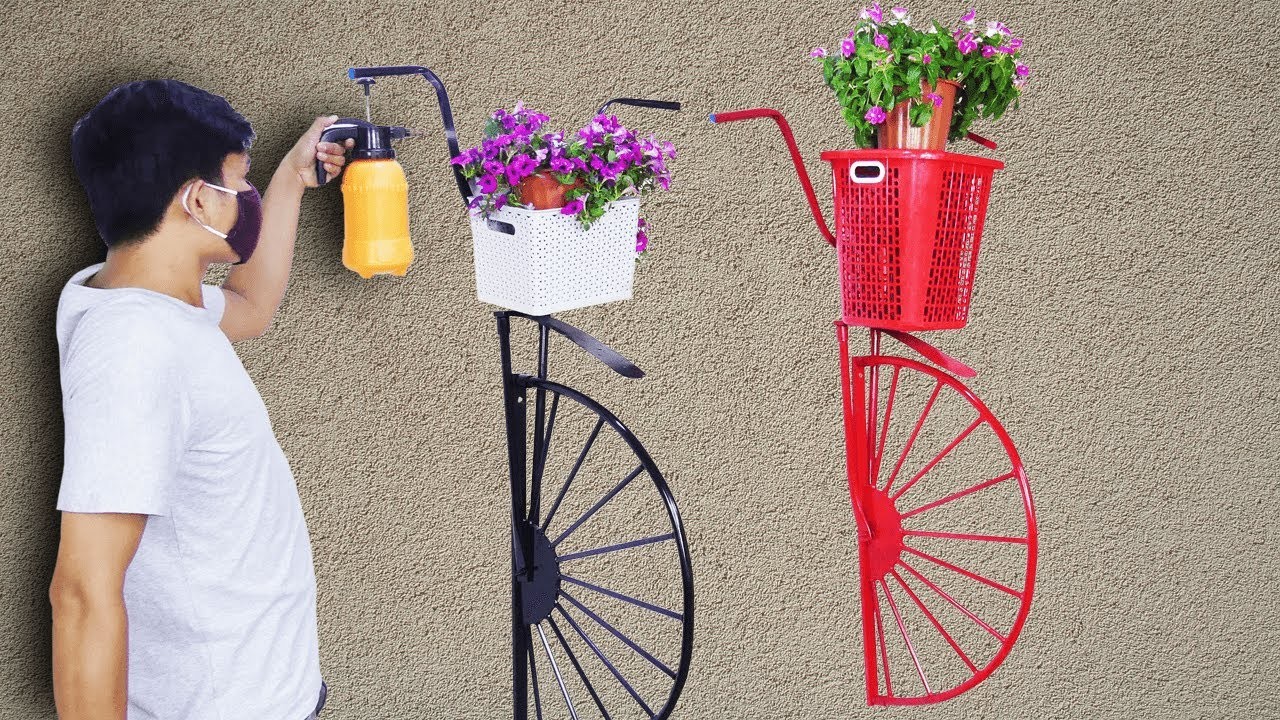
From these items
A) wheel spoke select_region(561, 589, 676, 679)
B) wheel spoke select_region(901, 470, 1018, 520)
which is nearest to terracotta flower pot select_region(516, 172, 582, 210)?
wheel spoke select_region(561, 589, 676, 679)

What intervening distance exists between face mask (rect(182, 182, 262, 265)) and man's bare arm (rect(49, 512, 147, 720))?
16.4 inches

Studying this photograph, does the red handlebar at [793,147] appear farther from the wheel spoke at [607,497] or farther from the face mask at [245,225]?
the face mask at [245,225]

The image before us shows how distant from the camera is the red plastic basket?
5.82 feet

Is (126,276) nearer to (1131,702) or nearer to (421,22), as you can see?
(421,22)

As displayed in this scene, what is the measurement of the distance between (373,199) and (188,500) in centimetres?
54

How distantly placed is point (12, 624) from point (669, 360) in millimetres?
1285

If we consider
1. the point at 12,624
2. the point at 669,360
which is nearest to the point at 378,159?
the point at 669,360

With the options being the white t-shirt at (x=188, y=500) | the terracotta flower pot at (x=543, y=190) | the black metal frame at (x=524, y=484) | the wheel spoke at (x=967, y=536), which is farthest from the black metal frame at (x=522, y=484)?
the wheel spoke at (x=967, y=536)

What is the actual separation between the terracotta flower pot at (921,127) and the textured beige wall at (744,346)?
1.59 ft

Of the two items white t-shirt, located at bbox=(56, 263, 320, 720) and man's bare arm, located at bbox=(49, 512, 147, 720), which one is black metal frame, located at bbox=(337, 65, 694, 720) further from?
man's bare arm, located at bbox=(49, 512, 147, 720)

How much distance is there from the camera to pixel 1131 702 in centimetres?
262

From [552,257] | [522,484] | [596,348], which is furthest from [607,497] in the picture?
[552,257]

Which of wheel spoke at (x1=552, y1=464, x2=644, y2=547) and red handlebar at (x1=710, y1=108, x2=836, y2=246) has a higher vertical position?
red handlebar at (x1=710, y1=108, x2=836, y2=246)

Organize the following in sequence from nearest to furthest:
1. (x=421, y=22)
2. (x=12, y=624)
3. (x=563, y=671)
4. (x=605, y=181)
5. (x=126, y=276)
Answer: (x=126, y=276)
(x=605, y=181)
(x=12, y=624)
(x=421, y=22)
(x=563, y=671)
